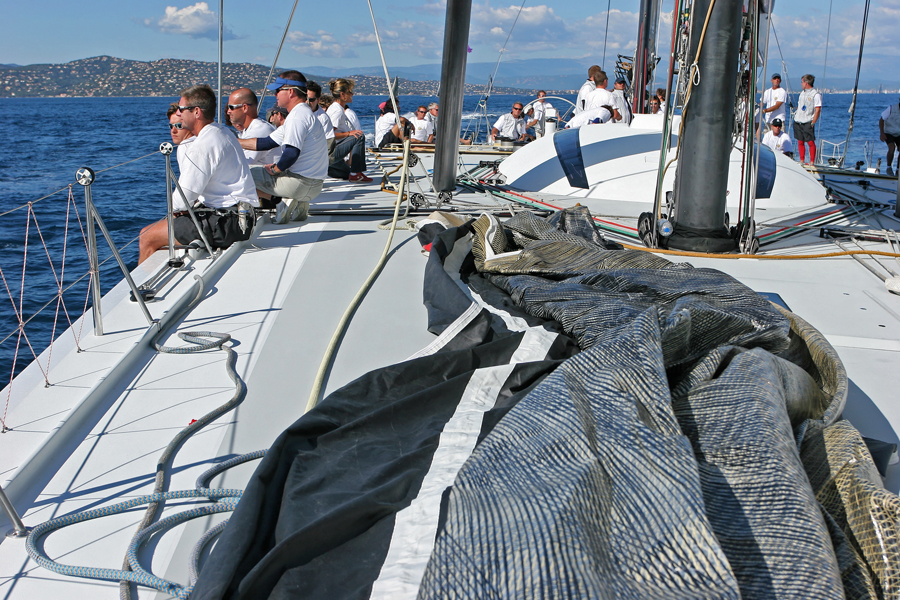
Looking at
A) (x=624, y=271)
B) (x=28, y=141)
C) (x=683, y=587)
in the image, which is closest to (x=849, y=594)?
(x=683, y=587)

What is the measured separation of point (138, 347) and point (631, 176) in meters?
4.90

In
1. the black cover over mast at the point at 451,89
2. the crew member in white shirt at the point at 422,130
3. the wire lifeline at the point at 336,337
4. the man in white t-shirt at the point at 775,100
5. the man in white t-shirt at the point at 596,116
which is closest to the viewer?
the wire lifeline at the point at 336,337

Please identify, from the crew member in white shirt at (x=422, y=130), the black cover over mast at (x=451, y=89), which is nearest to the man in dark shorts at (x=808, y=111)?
the crew member in white shirt at (x=422, y=130)

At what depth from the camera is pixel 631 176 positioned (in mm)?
6328

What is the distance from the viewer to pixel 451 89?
5.75 meters

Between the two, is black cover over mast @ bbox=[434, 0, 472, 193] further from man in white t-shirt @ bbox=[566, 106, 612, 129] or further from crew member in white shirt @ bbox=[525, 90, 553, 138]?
crew member in white shirt @ bbox=[525, 90, 553, 138]

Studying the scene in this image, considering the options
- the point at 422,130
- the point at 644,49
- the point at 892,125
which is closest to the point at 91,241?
the point at 644,49

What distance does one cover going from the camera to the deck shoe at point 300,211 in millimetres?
5223

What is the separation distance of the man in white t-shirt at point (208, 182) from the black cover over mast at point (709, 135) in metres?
2.80

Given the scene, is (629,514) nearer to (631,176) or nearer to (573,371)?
(573,371)

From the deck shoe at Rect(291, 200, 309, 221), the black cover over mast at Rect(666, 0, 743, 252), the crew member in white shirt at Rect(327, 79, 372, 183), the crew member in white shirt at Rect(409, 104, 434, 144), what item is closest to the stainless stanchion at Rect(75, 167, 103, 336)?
the deck shoe at Rect(291, 200, 309, 221)

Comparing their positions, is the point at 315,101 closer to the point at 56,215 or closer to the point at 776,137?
the point at 776,137

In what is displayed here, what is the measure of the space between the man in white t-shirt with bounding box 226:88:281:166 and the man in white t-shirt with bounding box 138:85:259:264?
5.10ft

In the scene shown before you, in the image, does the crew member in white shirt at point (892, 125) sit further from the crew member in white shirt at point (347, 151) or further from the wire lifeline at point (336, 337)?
the wire lifeline at point (336, 337)
